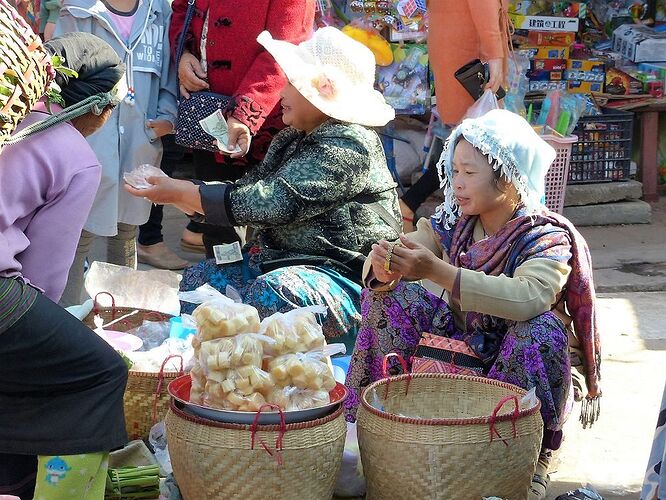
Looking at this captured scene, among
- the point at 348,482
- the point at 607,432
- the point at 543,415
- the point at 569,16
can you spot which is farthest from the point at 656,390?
the point at 569,16

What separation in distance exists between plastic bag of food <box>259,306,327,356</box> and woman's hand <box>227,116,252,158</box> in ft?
4.42

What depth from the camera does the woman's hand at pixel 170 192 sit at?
3.62 meters

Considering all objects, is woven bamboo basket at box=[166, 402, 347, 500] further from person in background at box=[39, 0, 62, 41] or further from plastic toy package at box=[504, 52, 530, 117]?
plastic toy package at box=[504, 52, 530, 117]

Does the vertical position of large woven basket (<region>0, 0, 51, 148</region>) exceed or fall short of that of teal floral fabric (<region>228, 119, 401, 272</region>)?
it exceeds it

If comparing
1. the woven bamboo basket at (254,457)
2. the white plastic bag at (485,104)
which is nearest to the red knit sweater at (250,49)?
the white plastic bag at (485,104)

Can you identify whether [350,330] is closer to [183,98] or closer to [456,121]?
[183,98]

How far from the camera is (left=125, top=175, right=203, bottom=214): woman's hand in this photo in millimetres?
3623

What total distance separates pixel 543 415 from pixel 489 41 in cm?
245

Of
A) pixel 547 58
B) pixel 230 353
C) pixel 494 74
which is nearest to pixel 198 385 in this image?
pixel 230 353

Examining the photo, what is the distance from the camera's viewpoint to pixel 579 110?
6188 millimetres

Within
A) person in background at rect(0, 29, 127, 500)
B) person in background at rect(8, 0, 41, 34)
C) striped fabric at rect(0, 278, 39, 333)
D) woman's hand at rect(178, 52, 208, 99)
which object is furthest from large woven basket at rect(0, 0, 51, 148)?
person in background at rect(8, 0, 41, 34)

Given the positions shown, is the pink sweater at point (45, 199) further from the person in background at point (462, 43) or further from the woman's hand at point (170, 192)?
the person in background at point (462, 43)

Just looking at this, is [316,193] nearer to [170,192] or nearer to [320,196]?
[320,196]

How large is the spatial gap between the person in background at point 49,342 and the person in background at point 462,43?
2.65m
